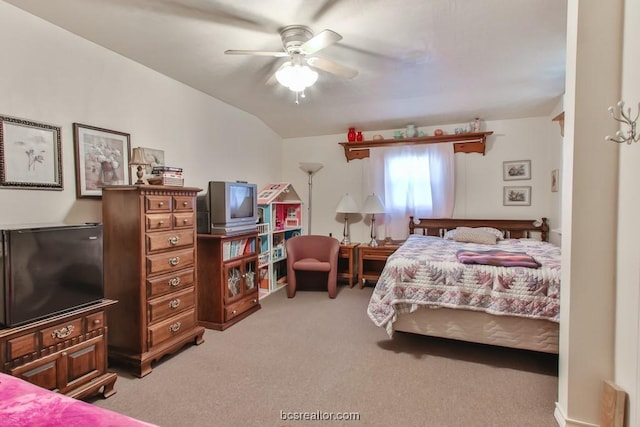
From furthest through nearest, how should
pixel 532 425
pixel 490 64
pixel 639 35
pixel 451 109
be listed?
pixel 451 109, pixel 490 64, pixel 532 425, pixel 639 35

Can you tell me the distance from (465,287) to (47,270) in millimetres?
2754

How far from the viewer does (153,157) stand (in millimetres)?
3010

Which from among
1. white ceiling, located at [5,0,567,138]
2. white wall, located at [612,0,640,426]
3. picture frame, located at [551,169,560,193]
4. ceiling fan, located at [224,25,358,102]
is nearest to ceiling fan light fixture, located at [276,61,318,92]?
ceiling fan, located at [224,25,358,102]

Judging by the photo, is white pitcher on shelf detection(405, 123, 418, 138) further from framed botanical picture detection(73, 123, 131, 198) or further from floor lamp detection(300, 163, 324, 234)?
framed botanical picture detection(73, 123, 131, 198)

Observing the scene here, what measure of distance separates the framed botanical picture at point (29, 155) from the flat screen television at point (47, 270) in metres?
0.48

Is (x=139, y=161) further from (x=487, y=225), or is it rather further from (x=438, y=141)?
(x=487, y=225)

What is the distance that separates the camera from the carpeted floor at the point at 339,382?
1.90 metres

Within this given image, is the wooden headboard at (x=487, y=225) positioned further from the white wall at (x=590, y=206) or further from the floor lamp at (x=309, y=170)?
the white wall at (x=590, y=206)

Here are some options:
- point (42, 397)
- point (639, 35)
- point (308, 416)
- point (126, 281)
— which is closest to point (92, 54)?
point (126, 281)

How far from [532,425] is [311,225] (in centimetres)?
395

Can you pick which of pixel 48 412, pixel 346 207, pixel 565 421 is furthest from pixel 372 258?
pixel 48 412

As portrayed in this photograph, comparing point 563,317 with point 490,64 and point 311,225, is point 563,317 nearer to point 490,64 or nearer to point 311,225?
point 490,64

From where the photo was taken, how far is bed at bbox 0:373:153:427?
3.02 ft

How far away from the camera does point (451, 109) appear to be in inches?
164
